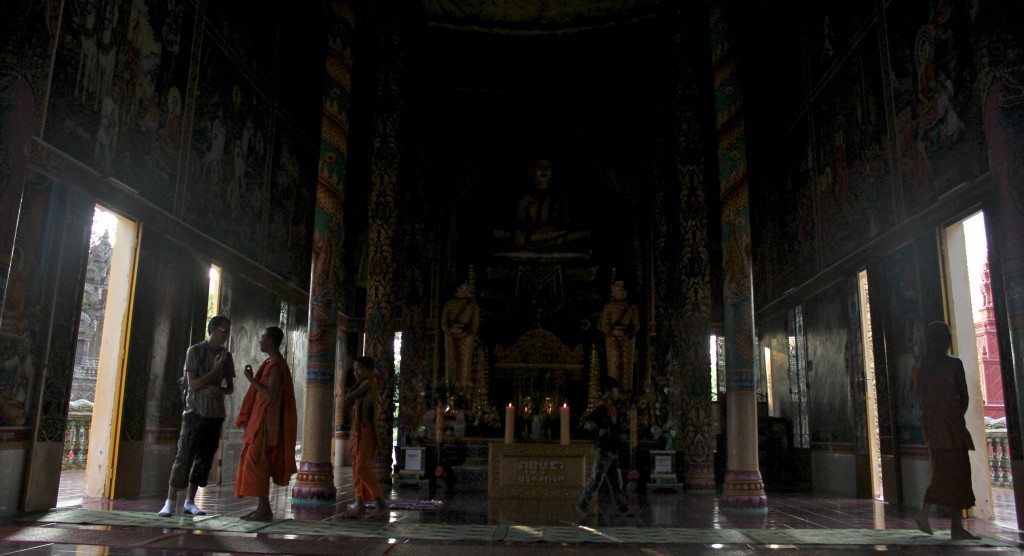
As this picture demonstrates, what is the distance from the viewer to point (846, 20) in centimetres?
1185

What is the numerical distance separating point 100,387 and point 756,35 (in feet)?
48.0

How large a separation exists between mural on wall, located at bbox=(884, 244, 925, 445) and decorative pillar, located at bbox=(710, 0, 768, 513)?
7.81ft

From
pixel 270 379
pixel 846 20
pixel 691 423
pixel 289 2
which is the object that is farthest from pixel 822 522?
pixel 289 2

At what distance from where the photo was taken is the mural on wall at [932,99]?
324 inches

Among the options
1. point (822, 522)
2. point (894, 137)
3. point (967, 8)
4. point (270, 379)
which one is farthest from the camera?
point (894, 137)

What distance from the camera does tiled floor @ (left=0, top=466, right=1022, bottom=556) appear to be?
5.18 meters

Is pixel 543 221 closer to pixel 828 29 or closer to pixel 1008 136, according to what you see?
pixel 828 29

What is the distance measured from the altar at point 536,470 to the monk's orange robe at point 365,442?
271 cm

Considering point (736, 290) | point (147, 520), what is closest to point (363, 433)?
point (147, 520)

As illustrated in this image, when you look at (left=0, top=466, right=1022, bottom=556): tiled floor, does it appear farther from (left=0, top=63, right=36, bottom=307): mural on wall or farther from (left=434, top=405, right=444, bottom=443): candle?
(left=0, top=63, right=36, bottom=307): mural on wall

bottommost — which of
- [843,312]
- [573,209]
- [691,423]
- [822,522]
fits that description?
[822,522]

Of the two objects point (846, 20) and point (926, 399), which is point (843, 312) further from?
point (926, 399)

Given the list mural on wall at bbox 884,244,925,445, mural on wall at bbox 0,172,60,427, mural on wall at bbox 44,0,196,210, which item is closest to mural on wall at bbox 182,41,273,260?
mural on wall at bbox 44,0,196,210

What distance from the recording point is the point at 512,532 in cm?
613
